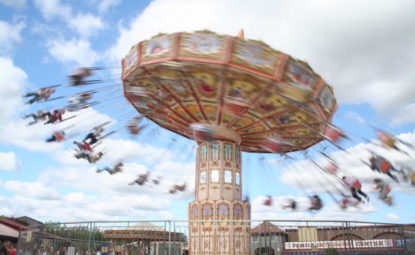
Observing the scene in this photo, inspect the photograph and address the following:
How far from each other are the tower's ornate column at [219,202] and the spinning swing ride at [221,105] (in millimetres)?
43

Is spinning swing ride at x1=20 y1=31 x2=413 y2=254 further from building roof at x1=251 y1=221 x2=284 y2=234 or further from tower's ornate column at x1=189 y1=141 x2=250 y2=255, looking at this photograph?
building roof at x1=251 y1=221 x2=284 y2=234

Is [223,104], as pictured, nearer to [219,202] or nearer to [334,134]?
[219,202]

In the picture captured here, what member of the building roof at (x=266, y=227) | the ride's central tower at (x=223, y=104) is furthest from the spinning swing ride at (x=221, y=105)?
the building roof at (x=266, y=227)

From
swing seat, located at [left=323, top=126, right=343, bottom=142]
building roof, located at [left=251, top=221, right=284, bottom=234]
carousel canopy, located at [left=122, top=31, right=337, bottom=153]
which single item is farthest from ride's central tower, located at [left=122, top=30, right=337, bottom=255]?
swing seat, located at [left=323, top=126, right=343, bottom=142]

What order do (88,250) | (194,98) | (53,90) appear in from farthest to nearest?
1. (194,98)
2. (53,90)
3. (88,250)

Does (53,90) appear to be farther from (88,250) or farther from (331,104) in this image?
(331,104)

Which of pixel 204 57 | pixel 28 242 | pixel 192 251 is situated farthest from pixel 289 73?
pixel 28 242

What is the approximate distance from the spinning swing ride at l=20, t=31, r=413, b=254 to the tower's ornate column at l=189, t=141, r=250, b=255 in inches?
1.7

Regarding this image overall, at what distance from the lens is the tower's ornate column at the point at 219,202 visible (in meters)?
15.4

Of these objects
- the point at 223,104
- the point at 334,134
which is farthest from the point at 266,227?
the point at 223,104

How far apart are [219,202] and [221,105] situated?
13.7ft

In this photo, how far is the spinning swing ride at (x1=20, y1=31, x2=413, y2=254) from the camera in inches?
477

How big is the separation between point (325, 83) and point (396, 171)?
3.94 meters

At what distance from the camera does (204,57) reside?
12.1 metres
